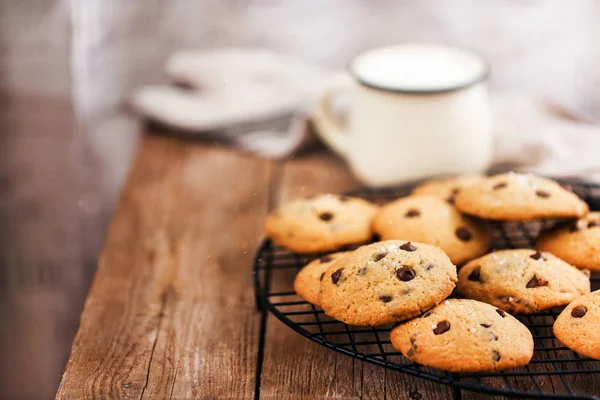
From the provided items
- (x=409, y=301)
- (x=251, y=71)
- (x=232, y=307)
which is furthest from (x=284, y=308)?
(x=251, y=71)

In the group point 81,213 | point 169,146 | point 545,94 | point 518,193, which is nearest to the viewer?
point 518,193

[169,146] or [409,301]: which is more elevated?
[409,301]

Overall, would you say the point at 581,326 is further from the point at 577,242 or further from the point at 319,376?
the point at 319,376

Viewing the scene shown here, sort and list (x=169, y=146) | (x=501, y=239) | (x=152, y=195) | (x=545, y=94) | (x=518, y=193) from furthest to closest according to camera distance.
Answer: (x=545, y=94)
(x=169, y=146)
(x=152, y=195)
(x=501, y=239)
(x=518, y=193)

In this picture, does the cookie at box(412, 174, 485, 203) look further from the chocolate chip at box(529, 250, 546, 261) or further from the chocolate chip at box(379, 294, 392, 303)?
the chocolate chip at box(379, 294, 392, 303)

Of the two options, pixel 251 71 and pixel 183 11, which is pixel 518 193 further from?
pixel 183 11

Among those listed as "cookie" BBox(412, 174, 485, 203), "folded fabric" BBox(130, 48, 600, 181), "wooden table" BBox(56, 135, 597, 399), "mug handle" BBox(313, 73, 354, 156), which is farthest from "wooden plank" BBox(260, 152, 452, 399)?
"folded fabric" BBox(130, 48, 600, 181)
